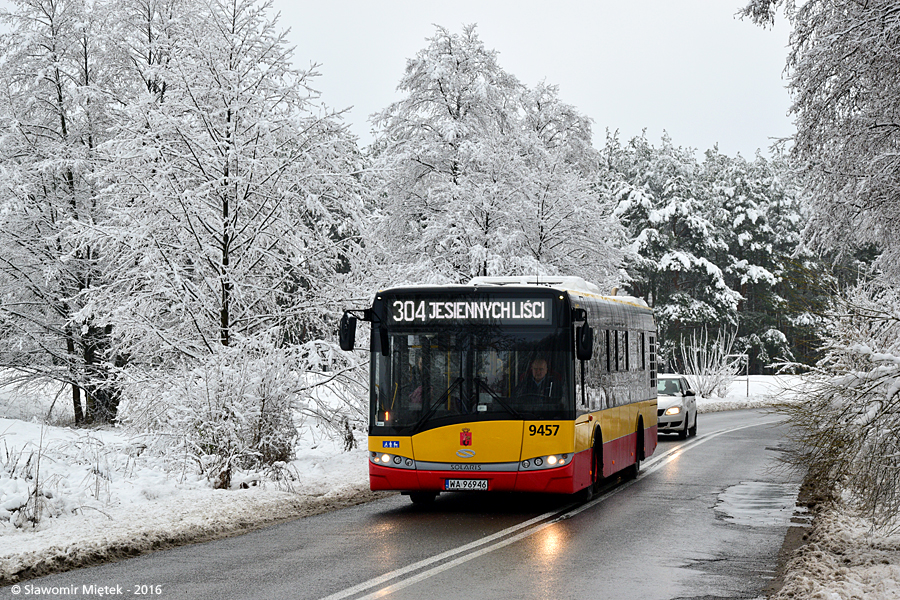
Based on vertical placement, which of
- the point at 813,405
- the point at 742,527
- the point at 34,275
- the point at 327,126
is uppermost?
the point at 327,126

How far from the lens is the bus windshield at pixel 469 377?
1279cm

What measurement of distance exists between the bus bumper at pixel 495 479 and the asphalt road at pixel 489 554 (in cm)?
36

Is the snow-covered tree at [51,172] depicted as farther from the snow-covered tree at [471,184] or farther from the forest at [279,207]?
the snow-covered tree at [471,184]

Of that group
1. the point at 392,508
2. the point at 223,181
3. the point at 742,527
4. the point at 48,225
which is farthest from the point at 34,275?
the point at 742,527

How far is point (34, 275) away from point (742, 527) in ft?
71.7

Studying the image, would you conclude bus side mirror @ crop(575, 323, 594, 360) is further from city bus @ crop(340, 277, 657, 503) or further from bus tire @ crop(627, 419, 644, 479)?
bus tire @ crop(627, 419, 644, 479)

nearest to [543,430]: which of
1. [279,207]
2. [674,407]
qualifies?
[279,207]

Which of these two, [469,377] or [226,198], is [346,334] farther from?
[226,198]

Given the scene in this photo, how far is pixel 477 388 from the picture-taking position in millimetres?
12852

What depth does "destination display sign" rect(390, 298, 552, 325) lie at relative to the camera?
516 inches

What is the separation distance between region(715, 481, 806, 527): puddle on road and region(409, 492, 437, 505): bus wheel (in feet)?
12.4

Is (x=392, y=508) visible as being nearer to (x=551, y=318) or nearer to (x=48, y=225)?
(x=551, y=318)

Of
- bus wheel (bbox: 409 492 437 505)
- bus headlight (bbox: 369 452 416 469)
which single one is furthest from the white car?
bus headlight (bbox: 369 452 416 469)

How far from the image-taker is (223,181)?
18828 mm
